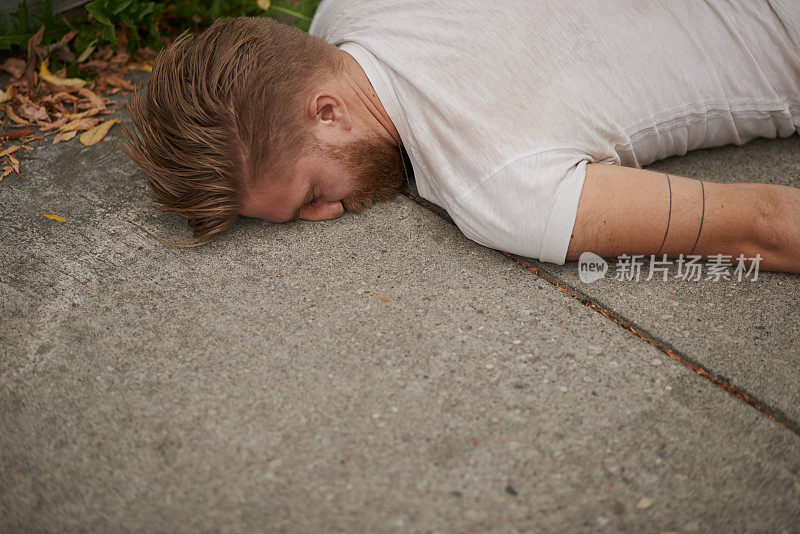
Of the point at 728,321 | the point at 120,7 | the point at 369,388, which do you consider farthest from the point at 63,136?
the point at 728,321

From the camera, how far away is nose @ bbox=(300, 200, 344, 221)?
2.33m

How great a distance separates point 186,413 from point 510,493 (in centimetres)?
92

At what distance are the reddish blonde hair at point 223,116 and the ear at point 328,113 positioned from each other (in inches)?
2.0

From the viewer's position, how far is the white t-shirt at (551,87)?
77.4 inches

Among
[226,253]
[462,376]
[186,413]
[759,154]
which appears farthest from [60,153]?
[759,154]

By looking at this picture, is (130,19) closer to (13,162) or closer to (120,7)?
(120,7)

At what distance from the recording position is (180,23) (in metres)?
3.42

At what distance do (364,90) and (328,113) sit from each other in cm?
16

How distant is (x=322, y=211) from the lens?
2.33 metres

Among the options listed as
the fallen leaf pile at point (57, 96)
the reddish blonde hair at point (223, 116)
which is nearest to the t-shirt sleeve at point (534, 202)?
the reddish blonde hair at point (223, 116)

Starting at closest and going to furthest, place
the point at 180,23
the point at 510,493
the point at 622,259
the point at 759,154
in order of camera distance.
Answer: the point at 510,493 → the point at 622,259 → the point at 759,154 → the point at 180,23

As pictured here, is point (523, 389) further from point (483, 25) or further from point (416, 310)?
point (483, 25)

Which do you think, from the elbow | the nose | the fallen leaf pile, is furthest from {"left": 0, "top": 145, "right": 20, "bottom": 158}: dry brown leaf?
the elbow

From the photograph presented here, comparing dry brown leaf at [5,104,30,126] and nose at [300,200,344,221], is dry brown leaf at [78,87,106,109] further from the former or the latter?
nose at [300,200,344,221]
